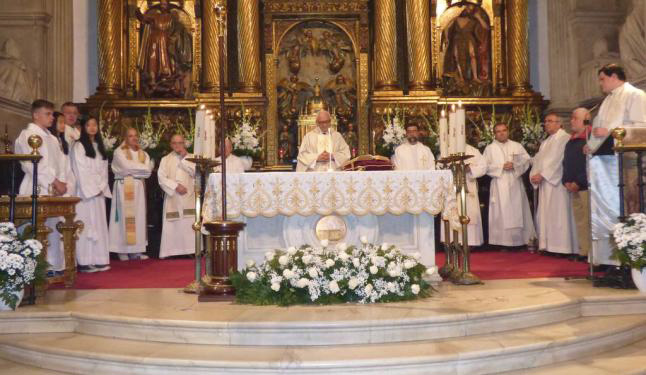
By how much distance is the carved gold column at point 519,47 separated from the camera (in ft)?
41.3

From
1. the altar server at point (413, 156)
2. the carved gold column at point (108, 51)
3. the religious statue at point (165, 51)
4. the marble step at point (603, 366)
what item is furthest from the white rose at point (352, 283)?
the carved gold column at point (108, 51)

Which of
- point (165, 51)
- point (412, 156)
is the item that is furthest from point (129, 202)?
point (412, 156)

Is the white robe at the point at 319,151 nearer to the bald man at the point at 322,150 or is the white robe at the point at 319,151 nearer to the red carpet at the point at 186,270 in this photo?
the bald man at the point at 322,150

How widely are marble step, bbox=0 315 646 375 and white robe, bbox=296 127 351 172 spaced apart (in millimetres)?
3484

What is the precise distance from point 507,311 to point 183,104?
830cm

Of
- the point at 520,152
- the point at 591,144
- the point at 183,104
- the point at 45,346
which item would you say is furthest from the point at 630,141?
the point at 183,104

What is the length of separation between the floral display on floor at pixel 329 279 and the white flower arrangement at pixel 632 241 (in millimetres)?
1734

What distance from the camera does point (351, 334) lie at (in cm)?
496

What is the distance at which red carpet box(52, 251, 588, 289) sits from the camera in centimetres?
749

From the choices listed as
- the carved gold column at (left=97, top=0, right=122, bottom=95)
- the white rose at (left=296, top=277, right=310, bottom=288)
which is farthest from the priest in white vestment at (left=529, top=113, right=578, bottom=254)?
the carved gold column at (left=97, top=0, right=122, bottom=95)

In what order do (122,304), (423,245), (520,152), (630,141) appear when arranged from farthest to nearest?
(520,152) < (423,245) < (630,141) < (122,304)

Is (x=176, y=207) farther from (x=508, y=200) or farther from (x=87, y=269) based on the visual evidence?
(x=508, y=200)

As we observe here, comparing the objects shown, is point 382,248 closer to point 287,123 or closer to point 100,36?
point 287,123

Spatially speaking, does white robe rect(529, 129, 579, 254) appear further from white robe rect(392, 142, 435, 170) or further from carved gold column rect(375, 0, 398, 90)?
carved gold column rect(375, 0, 398, 90)
